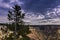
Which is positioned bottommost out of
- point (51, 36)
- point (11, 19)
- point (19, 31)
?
point (51, 36)

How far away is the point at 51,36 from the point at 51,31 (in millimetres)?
2325

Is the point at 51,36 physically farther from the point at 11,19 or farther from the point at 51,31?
the point at 11,19

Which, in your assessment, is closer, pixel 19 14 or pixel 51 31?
pixel 19 14

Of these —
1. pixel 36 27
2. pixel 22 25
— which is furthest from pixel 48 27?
pixel 22 25

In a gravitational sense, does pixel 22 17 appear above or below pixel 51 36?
above

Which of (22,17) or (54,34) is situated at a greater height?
(22,17)

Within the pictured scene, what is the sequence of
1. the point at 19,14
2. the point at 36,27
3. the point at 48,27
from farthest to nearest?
the point at 48,27
the point at 36,27
the point at 19,14

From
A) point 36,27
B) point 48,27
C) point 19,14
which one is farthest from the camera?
point 48,27

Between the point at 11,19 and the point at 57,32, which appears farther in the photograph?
the point at 57,32

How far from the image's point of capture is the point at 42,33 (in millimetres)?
47406

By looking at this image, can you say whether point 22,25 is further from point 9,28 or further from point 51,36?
point 51,36

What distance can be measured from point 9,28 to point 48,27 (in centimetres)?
2670

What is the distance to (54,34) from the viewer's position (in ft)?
155

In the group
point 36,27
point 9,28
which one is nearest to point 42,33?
point 36,27
